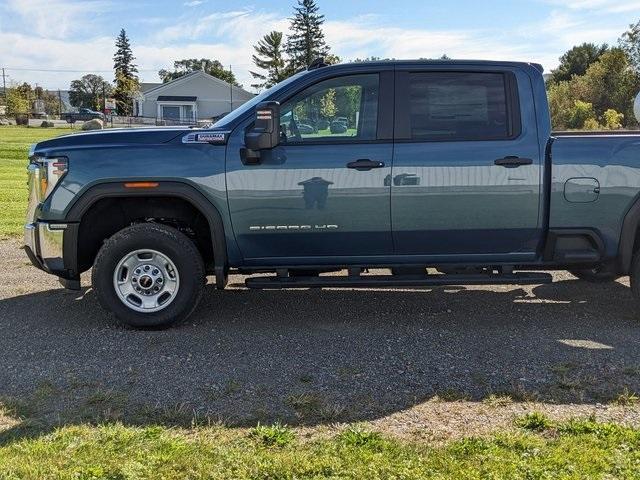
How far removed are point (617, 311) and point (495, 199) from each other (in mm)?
1818

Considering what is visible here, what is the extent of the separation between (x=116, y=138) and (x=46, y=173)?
595 mm

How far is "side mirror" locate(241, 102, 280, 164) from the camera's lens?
4.89 metres

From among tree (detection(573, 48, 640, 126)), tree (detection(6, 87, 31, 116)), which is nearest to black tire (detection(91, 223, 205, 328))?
tree (detection(573, 48, 640, 126))

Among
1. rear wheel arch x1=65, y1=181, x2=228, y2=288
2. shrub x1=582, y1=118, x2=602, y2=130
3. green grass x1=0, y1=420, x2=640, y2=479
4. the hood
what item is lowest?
green grass x1=0, y1=420, x2=640, y2=479

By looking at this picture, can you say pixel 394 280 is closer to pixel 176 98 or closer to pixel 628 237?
pixel 628 237

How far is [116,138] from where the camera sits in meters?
5.18

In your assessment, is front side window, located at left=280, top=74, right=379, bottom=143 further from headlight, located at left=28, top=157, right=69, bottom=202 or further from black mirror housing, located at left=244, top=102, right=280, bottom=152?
headlight, located at left=28, top=157, right=69, bottom=202

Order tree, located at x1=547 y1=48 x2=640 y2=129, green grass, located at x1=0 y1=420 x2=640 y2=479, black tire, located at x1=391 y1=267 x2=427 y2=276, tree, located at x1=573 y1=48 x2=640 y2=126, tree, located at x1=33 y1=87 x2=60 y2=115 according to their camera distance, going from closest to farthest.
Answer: green grass, located at x1=0 y1=420 x2=640 y2=479, black tire, located at x1=391 y1=267 x2=427 y2=276, tree, located at x1=547 y1=48 x2=640 y2=129, tree, located at x1=573 y1=48 x2=640 y2=126, tree, located at x1=33 y1=87 x2=60 y2=115

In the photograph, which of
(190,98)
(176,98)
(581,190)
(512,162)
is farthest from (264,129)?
(190,98)

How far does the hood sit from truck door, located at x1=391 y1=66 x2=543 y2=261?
1.72 m

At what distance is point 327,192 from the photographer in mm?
5039

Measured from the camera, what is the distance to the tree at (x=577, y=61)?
6016 cm

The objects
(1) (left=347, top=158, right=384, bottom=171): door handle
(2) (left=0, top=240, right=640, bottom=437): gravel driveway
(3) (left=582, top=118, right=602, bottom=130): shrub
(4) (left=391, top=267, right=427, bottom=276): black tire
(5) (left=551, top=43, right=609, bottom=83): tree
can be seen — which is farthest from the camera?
(5) (left=551, top=43, right=609, bottom=83): tree

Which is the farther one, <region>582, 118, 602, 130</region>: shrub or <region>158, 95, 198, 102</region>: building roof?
<region>158, 95, 198, 102</region>: building roof
